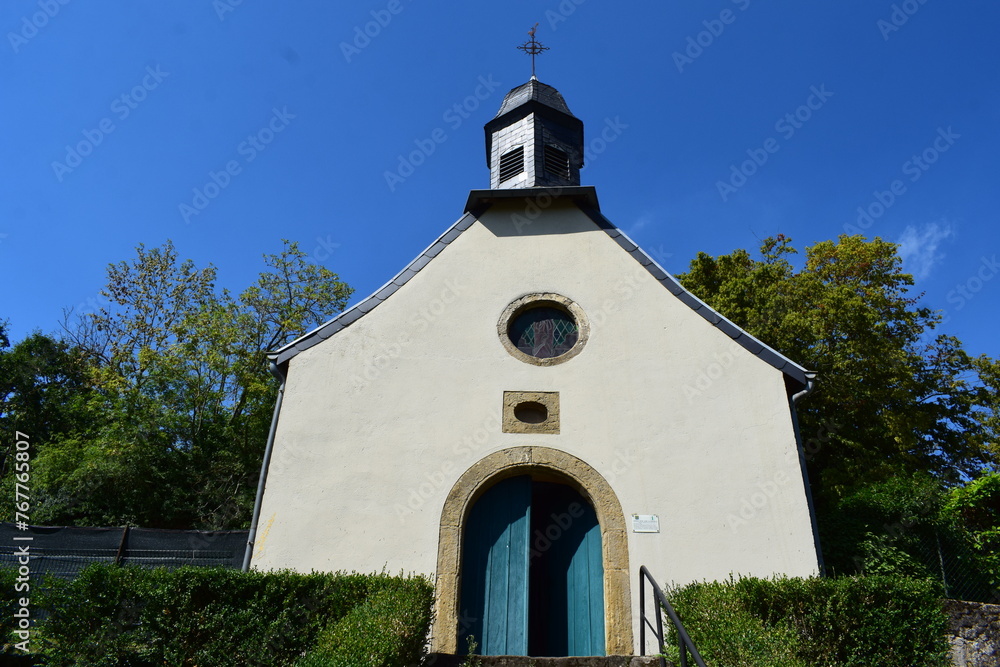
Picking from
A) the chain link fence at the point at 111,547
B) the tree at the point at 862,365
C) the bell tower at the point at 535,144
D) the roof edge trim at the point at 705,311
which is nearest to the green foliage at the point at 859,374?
the tree at the point at 862,365

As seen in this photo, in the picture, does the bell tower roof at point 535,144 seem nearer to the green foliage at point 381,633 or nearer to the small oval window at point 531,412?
the small oval window at point 531,412

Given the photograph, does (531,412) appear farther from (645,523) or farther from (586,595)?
(586,595)

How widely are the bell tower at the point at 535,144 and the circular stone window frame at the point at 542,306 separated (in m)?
2.83

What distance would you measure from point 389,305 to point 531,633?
14.6 ft

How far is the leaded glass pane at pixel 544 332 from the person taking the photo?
824 cm

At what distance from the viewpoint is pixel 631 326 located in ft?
26.9

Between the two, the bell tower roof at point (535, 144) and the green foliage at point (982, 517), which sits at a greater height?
the bell tower roof at point (535, 144)

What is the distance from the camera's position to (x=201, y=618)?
17.4ft

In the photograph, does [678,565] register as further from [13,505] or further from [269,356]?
[13,505]

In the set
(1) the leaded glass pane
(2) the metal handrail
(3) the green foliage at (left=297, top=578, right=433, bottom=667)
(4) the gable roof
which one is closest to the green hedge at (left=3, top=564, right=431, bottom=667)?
(3) the green foliage at (left=297, top=578, right=433, bottom=667)

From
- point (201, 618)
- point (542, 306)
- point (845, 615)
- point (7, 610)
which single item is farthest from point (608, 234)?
point (7, 610)

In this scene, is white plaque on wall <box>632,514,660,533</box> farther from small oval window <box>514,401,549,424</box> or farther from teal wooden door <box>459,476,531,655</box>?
small oval window <box>514,401,549,424</box>

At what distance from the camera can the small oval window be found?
7.65 m

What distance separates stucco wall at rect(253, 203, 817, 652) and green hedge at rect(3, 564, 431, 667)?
1.21m
